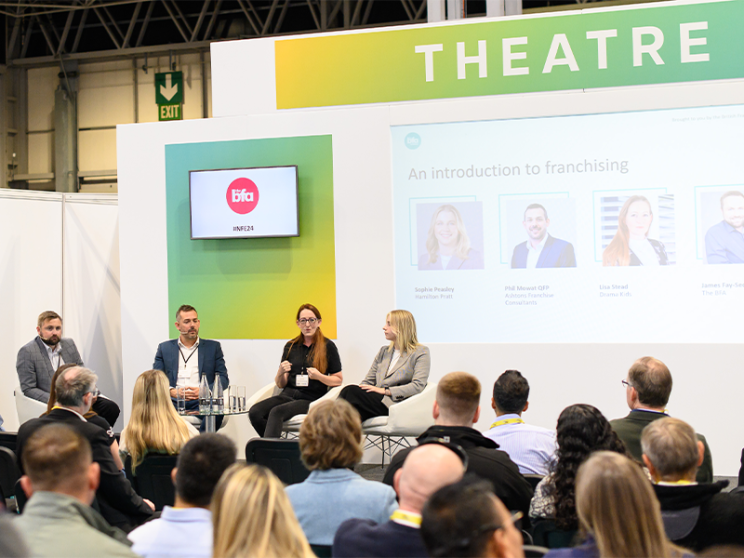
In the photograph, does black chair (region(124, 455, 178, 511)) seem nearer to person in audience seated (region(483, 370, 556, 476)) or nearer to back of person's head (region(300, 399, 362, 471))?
back of person's head (region(300, 399, 362, 471))

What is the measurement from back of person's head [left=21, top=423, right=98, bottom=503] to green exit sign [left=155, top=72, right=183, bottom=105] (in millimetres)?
13460

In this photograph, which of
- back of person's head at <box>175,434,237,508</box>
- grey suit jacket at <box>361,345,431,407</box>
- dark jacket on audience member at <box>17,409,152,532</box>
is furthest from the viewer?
grey suit jacket at <box>361,345,431,407</box>

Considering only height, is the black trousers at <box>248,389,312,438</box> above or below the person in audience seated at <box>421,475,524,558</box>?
below

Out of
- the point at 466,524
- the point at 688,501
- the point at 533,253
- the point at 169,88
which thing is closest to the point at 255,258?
the point at 533,253

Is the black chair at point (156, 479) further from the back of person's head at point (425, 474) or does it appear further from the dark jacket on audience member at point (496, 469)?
the back of person's head at point (425, 474)

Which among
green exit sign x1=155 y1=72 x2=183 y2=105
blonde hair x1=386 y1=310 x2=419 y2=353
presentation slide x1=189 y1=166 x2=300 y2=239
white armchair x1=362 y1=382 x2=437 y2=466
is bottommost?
white armchair x1=362 y1=382 x2=437 y2=466

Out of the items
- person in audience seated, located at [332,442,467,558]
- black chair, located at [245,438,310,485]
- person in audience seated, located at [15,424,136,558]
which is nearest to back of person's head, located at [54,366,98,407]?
black chair, located at [245,438,310,485]

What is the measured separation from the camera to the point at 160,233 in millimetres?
6223

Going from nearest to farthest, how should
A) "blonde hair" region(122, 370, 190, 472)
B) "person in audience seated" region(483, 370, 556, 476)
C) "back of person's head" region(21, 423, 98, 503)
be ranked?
"back of person's head" region(21, 423, 98, 503) → "person in audience seated" region(483, 370, 556, 476) → "blonde hair" region(122, 370, 190, 472)

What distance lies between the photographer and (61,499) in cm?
187

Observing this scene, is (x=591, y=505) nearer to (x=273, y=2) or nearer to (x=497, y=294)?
(x=497, y=294)

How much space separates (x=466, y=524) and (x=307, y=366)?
426 cm

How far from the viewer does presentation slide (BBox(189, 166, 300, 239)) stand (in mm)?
5918

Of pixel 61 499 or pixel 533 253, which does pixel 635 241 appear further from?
pixel 61 499
